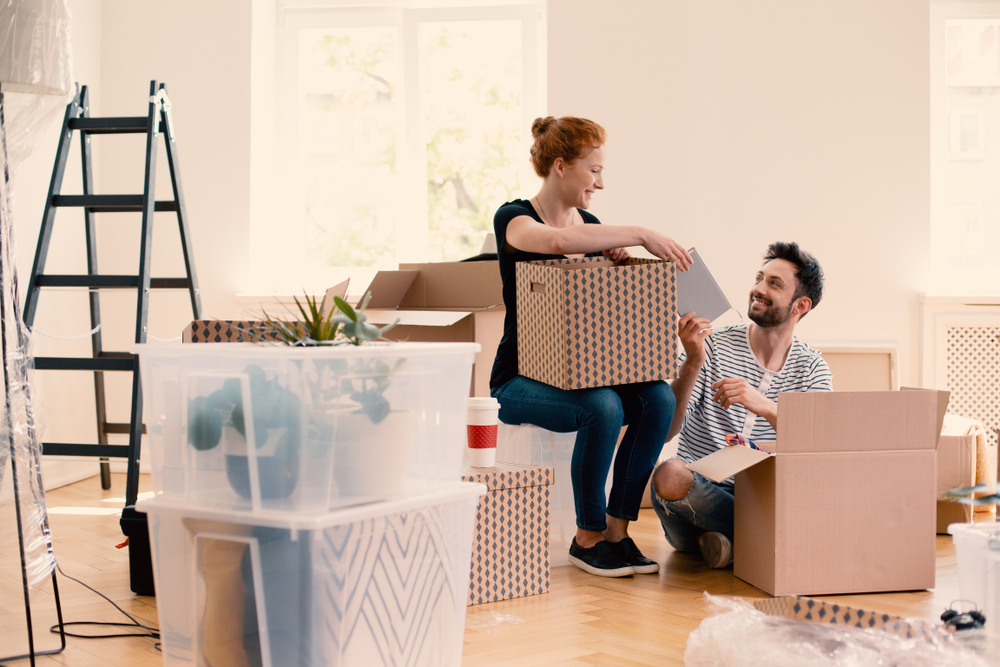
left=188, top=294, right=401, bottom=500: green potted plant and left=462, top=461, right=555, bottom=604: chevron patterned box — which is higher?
left=188, top=294, right=401, bottom=500: green potted plant

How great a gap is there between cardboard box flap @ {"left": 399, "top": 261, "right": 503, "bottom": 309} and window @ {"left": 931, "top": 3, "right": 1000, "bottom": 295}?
1.80 metres

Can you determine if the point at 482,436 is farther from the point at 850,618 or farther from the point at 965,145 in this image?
the point at 965,145

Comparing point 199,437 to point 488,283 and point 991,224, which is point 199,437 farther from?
point 991,224

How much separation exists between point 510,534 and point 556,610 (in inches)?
6.9

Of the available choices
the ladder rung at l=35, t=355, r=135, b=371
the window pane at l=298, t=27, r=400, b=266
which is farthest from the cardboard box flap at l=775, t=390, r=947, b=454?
the window pane at l=298, t=27, r=400, b=266

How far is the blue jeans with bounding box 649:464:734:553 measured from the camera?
5.98 ft

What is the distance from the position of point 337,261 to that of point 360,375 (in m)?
2.49

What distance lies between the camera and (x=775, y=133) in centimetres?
300

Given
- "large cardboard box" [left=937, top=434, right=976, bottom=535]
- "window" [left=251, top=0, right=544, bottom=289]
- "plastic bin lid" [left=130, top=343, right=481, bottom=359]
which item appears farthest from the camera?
"window" [left=251, top=0, right=544, bottom=289]

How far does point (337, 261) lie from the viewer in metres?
3.35

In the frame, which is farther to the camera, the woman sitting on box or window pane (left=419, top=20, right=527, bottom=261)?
window pane (left=419, top=20, right=527, bottom=261)

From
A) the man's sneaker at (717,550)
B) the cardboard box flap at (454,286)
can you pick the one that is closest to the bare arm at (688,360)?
the man's sneaker at (717,550)

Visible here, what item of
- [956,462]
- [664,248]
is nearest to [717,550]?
[664,248]

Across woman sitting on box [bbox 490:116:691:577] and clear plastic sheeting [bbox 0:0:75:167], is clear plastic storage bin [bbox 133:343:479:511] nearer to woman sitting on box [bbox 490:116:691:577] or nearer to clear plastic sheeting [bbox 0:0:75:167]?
clear plastic sheeting [bbox 0:0:75:167]
